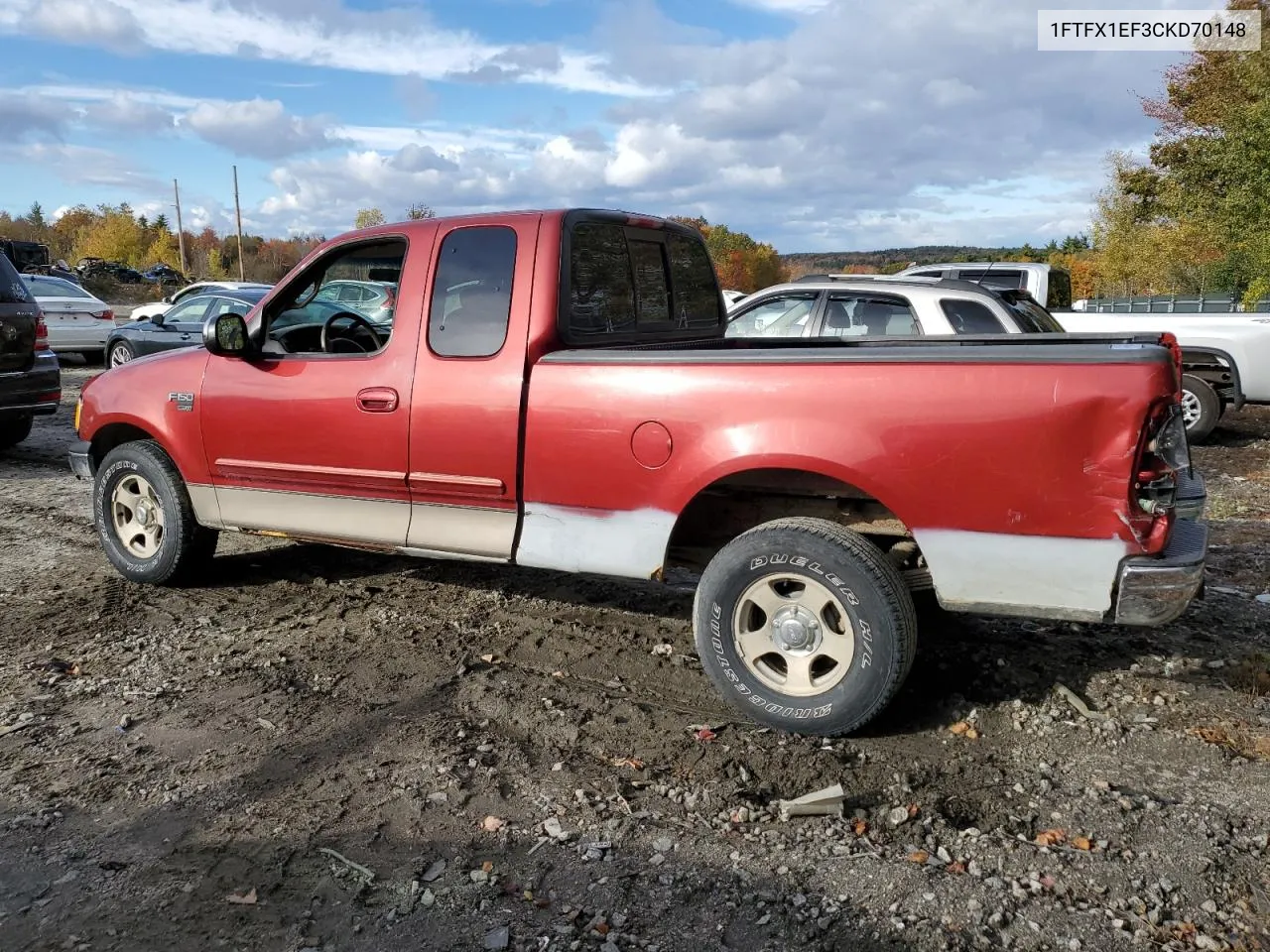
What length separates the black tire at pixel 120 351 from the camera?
49.1ft

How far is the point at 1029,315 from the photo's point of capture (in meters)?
8.32

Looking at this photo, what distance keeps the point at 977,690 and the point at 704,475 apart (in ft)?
5.19

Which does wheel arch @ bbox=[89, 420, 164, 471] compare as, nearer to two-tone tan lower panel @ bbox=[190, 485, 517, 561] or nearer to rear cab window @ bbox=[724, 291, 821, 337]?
two-tone tan lower panel @ bbox=[190, 485, 517, 561]

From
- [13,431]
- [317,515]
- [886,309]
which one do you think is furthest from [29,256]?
[317,515]

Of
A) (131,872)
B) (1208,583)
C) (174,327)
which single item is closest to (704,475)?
(131,872)

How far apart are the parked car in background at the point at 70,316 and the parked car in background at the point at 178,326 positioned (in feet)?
5.59

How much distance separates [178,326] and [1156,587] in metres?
13.6

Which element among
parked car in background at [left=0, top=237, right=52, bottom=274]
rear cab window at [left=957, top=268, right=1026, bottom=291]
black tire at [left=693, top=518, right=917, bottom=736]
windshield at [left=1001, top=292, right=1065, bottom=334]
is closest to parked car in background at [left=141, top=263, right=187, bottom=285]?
parked car in background at [left=0, top=237, right=52, bottom=274]

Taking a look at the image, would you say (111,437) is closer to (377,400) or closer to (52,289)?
(377,400)

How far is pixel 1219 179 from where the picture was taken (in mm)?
27031

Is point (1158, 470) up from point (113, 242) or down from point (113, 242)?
down

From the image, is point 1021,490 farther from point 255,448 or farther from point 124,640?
point 124,640

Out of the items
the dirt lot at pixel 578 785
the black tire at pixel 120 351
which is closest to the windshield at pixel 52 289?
the black tire at pixel 120 351

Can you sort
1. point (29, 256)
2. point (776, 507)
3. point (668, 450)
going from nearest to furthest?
point (668, 450)
point (776, 507)
point (29, 256)
